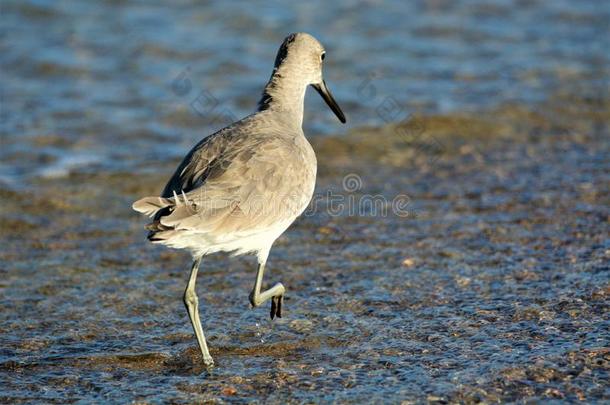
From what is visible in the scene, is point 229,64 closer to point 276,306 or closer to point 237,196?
point 276,306

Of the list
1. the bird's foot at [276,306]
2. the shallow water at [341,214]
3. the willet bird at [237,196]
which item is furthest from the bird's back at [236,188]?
the shallow water at [341,214]

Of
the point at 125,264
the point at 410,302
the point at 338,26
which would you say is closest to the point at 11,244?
the point at 125,264

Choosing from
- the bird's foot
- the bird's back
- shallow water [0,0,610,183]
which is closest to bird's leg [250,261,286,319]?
the bird's foot

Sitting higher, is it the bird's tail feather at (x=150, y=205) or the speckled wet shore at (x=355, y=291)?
the bird's tail feather at (x=150, y=205)

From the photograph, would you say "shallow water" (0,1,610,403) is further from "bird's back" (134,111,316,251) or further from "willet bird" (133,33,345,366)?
"bird's back" (134,111,316,251)

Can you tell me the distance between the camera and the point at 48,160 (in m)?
8.98

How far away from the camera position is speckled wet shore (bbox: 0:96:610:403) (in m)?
5.02

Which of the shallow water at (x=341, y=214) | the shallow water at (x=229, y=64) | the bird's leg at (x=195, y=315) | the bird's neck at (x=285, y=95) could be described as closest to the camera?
the shallow water at (x=341, y=214)

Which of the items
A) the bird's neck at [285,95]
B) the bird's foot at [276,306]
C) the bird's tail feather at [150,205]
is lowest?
the bird's foot at [276,306]

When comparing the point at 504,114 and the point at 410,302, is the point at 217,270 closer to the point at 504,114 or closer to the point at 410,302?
the point at 410,302

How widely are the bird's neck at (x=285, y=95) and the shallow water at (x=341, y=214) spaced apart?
1151mm

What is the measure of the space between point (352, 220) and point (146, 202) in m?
3.00

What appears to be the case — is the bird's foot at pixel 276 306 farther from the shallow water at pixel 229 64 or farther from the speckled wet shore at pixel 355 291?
the shallow water at pixel 229 64

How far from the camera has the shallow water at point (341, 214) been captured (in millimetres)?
5184
